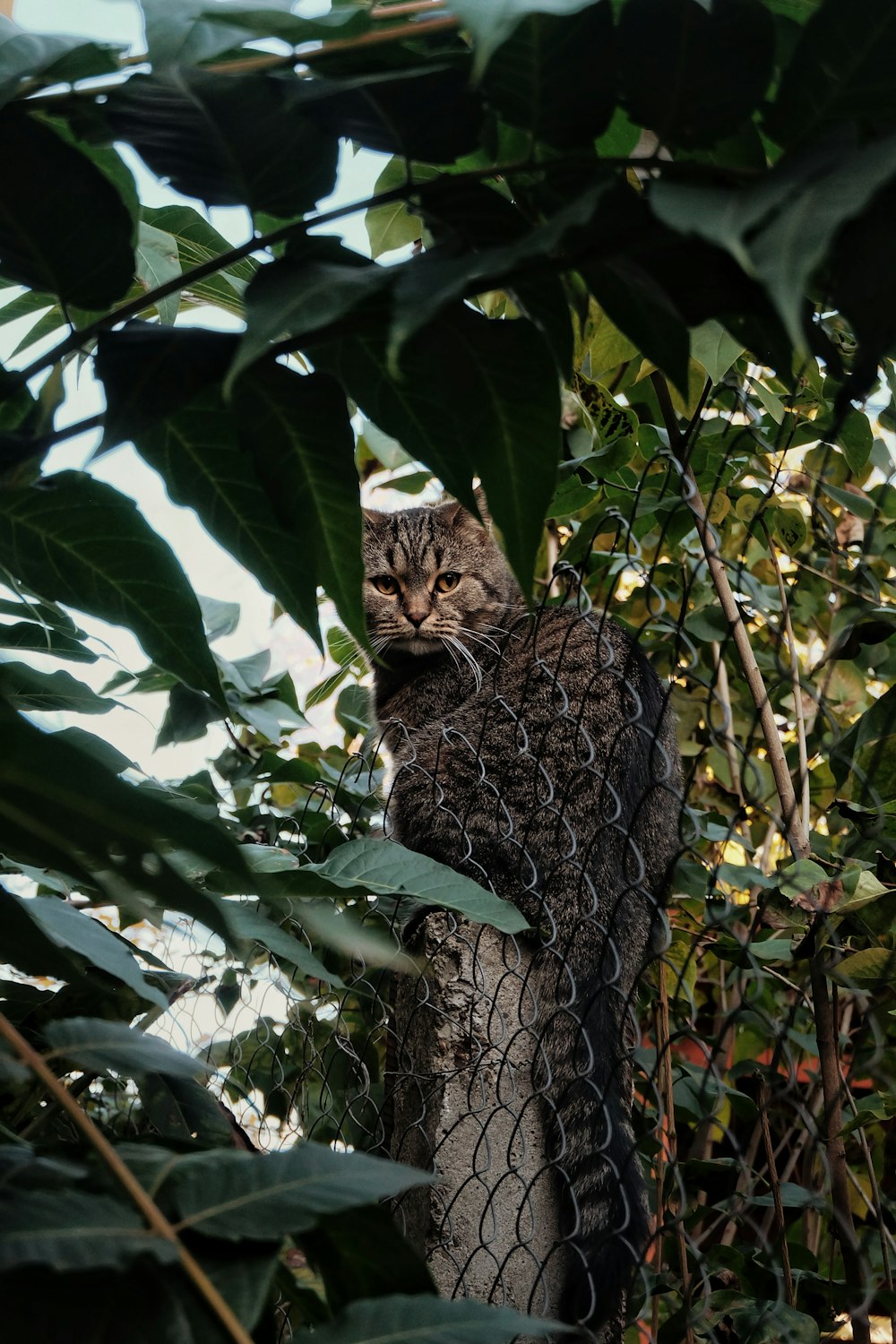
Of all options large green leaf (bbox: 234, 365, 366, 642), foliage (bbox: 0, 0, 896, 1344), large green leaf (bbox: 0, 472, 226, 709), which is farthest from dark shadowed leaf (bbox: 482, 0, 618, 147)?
large green leaf (bbox: 0, 472, 226, 709)

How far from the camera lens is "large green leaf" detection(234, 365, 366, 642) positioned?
1.51ft

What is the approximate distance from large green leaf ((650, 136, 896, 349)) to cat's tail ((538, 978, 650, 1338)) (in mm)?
791

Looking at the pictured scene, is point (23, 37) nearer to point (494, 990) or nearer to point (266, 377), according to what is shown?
point (266, 377)

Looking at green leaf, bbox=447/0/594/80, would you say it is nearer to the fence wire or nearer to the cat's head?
the fence wire

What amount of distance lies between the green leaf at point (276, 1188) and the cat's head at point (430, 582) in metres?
1.90

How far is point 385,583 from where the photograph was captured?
2438mm

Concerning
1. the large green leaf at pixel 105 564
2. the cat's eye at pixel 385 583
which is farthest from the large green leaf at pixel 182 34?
the cat's eye at pixel 385 583

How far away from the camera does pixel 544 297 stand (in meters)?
0.42

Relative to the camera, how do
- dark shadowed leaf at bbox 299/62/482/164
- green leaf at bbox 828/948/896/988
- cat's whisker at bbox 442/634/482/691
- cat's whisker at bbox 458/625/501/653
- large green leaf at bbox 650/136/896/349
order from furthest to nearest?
cat's whisker at bbox 458/625/501/653 → cat's whisker at bbox 442/634/482/691 → green leaf at bbox 828/948/896/988 → dark shadowed leaf at bbox 299/62/482/164 → large green leaf at bbox 650/136/896/349

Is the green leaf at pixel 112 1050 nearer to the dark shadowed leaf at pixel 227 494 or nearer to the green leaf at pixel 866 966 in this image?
the dark shadowed leaf at pixel 227 494

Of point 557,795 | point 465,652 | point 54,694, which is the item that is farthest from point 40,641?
point 465,652

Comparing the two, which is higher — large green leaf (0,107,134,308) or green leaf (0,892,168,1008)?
large green leaf (0,107,134,308)

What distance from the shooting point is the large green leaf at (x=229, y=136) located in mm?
397

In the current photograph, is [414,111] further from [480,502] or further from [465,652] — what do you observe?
[480,502]
